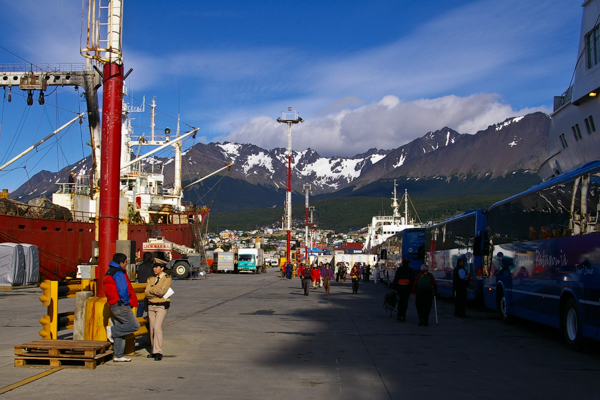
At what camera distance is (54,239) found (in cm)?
3462

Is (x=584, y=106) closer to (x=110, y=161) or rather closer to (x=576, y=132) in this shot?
(x=576, y=132)

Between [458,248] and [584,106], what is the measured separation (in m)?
8.42

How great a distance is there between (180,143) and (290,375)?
63.2m

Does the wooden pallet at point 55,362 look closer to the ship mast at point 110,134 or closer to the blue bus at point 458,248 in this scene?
the ship mast at point 110,134

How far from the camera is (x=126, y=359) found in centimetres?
830

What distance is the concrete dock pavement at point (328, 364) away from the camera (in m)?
6.75

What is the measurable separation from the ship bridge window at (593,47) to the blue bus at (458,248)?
8076mm

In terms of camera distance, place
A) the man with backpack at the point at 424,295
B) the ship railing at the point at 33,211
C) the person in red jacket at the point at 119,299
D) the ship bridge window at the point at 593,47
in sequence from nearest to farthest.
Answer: the person in red jacket at the point at 119,299
the man with backpack at the point at 424,295
the ship bridge window at the point at 593,47
the ship railing at the point at 33,211

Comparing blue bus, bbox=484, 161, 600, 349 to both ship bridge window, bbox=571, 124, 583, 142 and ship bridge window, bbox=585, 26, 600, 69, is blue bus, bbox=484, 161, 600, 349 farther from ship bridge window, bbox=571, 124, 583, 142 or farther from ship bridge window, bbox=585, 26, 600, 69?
ship bridge window, bbox=571, 124, 583, 142

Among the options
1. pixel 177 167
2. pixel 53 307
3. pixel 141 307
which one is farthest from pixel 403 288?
pixel 177 167

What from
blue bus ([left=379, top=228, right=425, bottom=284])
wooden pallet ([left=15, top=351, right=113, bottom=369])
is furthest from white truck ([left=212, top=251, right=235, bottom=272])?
wooden pallet ([left=15, top=351, right=113, bottom=369])

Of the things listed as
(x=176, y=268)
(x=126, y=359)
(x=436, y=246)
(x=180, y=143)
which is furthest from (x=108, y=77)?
(x=180, y=143)

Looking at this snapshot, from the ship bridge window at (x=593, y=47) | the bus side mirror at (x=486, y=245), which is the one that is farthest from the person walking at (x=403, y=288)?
the ship bridge window at (x=593, y=47)

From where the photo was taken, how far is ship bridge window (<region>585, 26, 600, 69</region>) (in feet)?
72.8
